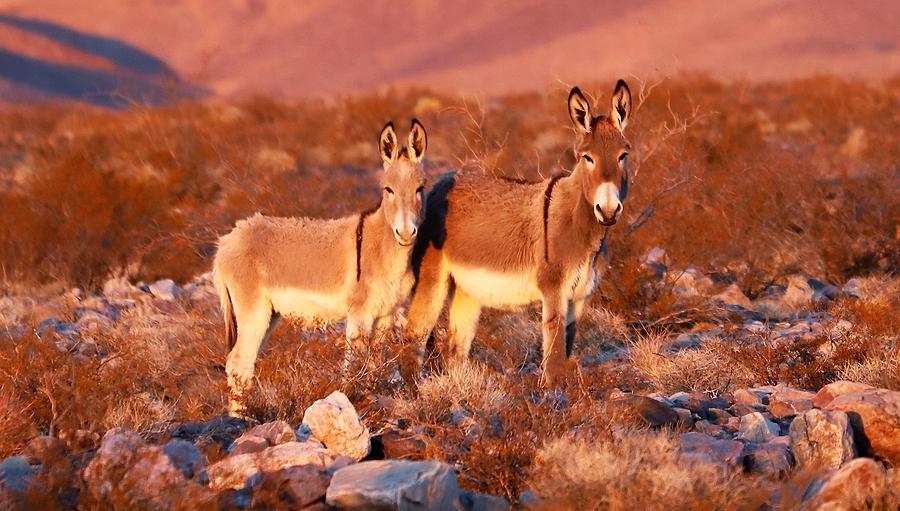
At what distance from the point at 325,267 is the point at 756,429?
3.65 m

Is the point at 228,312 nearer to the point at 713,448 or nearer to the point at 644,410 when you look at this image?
the point at 644,410

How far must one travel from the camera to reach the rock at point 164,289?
12.5 meters

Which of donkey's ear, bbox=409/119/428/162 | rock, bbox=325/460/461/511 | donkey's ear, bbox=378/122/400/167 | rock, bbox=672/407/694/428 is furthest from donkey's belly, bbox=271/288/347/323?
rock, bbox=325/460/461/511

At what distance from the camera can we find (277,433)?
604cm

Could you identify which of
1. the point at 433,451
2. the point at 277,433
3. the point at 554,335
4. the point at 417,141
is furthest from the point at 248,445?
the point at 417,141

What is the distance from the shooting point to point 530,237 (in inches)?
335

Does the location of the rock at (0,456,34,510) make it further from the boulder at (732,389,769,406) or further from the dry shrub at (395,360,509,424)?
Result: the boulder at (732,389,769,406)

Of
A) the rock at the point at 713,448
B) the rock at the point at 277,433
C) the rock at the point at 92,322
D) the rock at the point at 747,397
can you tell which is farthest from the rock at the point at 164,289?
the rock at the point at 713,448

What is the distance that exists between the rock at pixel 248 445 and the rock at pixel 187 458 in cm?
21

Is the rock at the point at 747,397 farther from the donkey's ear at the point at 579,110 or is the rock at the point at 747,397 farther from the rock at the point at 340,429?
the rock at the point at 340,429

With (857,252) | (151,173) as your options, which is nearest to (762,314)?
(857,252)

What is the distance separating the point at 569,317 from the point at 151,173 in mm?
12646

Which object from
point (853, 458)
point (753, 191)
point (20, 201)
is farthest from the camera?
point (20, 201)

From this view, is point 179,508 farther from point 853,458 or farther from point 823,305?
point 823,305
